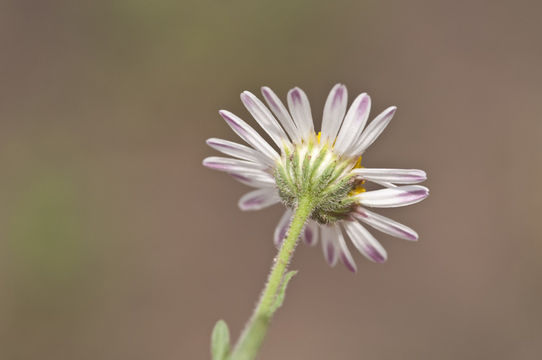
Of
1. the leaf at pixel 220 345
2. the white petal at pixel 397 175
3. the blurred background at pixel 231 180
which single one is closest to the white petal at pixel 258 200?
the white petal at pixel 397 175

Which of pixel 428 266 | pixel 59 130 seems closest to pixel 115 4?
pixel 59 130

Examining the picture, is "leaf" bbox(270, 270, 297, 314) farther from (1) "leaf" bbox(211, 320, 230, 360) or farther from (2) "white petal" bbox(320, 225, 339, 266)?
(2) "white petal" bbox(320, 225, 339, 266)

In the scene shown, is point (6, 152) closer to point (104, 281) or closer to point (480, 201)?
point (104, 281)

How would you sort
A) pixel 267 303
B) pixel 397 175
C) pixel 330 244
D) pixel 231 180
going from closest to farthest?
pixel 267 303 → pixel 397 175 → pixel 330 244 → pixel 231 180

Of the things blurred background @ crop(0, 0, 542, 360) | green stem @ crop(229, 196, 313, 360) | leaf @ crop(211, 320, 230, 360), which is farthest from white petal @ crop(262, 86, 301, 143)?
blurred background @ crop(0, 0, 542, 360)

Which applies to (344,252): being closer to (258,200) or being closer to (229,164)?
(258,200)

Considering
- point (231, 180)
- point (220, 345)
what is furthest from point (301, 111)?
point (231, 180)

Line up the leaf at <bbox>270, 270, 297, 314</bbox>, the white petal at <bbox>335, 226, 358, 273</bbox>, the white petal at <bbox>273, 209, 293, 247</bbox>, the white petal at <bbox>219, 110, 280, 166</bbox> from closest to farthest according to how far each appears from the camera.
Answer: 1. the leaf at <bbox>270, 270, 297, 314</bbox>
2. the white petal at <bbox>219, 110, 280, 166</bbox>
3. the white petal at <bbox>335, 226, 358, 273</bbox>
4. the white petal at <bbox>273, 209, 293, 247</bbox>
